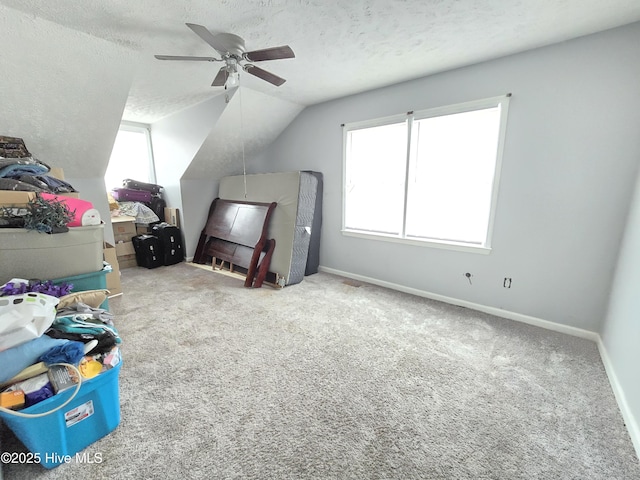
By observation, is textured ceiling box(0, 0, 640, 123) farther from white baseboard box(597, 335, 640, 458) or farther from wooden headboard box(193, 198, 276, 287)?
white baseboard box(597, 335, 640, 458)

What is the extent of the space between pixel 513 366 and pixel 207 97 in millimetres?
4164

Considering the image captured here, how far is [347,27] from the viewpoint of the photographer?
194 cm

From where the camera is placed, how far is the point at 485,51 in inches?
89.2

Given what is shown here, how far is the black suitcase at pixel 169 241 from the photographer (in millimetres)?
4152

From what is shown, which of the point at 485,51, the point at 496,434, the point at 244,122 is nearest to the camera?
the point at 496,434

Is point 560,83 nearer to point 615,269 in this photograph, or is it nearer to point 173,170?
point 615,269

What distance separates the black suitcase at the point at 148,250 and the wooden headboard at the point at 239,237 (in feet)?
1.76

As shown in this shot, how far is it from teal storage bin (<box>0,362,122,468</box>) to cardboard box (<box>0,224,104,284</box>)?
0.86 meters

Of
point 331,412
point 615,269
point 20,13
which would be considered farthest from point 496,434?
point 20,13

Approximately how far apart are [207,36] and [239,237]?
2.56m

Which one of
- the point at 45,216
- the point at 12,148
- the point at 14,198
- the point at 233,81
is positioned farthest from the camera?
the point at 233,81

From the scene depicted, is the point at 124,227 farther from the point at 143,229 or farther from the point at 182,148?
the point at 182,148

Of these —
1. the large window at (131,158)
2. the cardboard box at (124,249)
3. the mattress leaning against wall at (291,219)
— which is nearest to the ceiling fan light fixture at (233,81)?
the mattress leaning against wall at (291,219)

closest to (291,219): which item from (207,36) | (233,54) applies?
(233,54)
